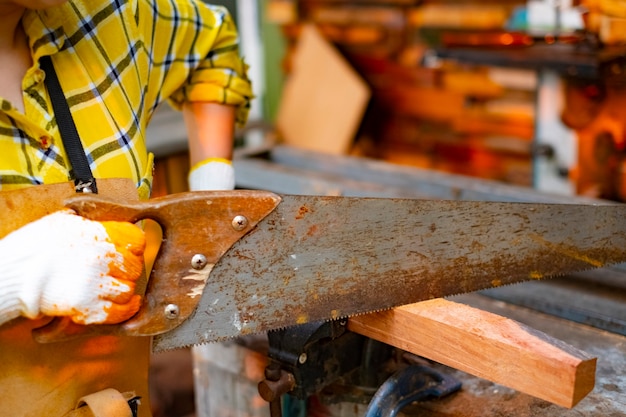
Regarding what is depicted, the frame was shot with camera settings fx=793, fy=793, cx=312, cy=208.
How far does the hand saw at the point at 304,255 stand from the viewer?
131 cm

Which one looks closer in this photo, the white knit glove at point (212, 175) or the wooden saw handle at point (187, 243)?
the wooden saw handle at point (187, 243)

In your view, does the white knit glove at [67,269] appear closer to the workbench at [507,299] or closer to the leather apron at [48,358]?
the leather apron at [48,358]

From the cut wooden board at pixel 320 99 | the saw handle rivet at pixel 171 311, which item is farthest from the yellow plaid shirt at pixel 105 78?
the cut wooden board at pixel 320 99

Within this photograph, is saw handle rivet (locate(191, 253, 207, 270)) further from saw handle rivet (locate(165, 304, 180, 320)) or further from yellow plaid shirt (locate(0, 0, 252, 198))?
yellow plaid shirt (locate(0, 0, 252, 198))

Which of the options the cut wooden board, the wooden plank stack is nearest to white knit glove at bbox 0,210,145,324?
the wooden plank stack

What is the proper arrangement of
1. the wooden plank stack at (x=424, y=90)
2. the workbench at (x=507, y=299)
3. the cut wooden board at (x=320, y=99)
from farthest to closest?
the cut wooden board at (x=320, y=99) < the wooden plank stack at (x=424, y=90) < the workbench at (x=507, y=299)

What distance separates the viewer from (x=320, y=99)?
176 inches

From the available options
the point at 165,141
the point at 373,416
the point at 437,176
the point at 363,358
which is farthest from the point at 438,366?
the point at 165,141

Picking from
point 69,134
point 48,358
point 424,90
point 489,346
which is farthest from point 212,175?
point 424,90

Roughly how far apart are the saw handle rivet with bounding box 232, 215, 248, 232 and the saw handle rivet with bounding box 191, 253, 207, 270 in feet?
0.24

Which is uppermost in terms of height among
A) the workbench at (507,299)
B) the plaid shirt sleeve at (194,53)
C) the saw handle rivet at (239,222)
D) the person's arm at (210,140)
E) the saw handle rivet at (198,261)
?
the plaid shirt sleeve at (194,53)

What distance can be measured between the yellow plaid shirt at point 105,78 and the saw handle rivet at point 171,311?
11.1 inches

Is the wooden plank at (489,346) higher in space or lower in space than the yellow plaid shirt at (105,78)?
lower

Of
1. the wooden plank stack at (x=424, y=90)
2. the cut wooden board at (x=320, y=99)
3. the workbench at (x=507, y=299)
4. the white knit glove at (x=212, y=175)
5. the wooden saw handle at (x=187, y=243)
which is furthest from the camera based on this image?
the cut wooden board at (x=320, y=99)
